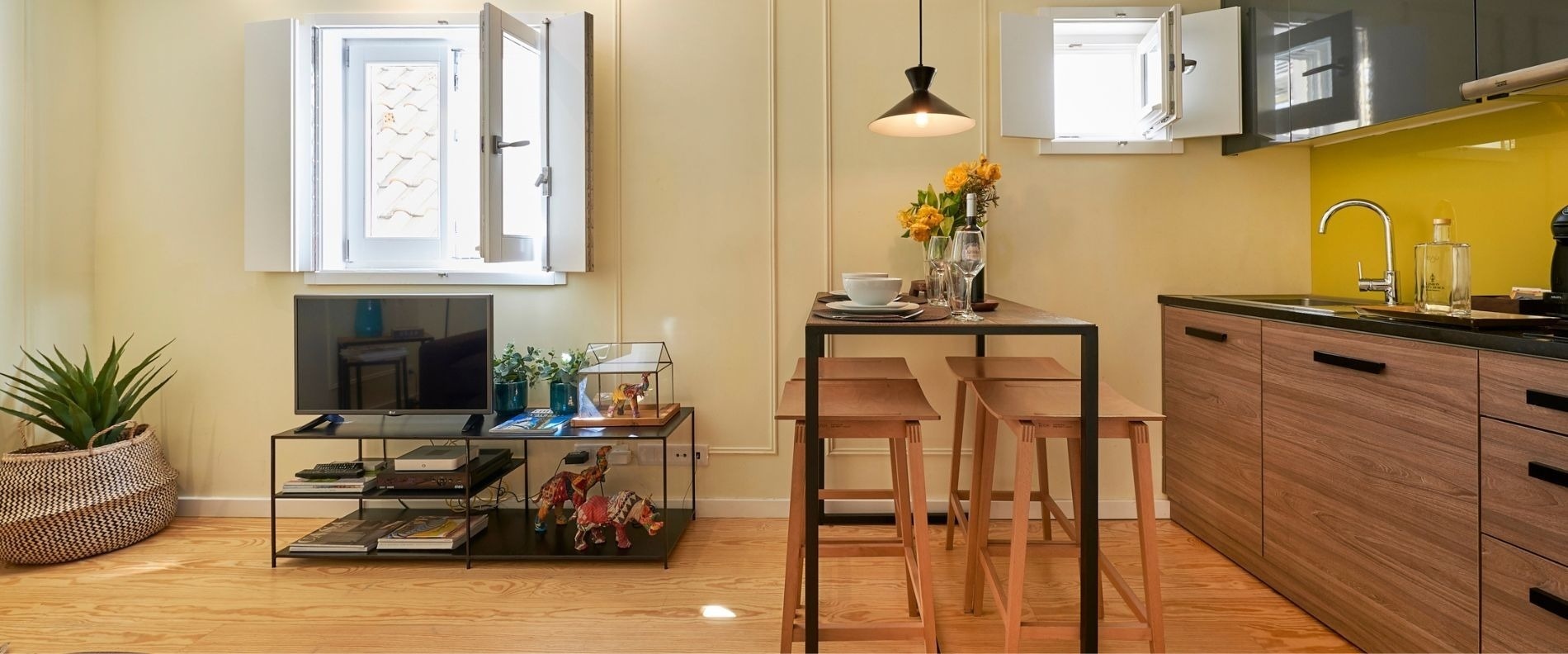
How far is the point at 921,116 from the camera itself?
225 cm

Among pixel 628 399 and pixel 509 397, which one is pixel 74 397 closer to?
pixel 509 397

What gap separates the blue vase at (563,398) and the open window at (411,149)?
46 centimetres

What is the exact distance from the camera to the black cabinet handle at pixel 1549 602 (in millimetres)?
1376

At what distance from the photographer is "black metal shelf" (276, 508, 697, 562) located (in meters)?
2.54

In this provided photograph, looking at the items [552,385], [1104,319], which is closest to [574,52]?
[552,385]

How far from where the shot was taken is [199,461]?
122 inches

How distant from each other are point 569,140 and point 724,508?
5.28ft

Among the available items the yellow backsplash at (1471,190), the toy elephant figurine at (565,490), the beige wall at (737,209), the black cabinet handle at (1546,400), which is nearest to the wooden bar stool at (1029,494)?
the black cabinet handle at (1546,400)

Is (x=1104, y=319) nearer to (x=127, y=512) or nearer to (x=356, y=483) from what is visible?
(x=356, y=483)

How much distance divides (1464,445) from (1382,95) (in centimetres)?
111

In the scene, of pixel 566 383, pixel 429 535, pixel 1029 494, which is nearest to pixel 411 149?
pixel 566 383

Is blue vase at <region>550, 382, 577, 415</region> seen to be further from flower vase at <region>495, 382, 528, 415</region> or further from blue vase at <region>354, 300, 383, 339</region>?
blue vase at <region>354, 300, 383, 339</region>

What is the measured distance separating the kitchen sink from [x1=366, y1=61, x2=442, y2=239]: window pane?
10.3 feet

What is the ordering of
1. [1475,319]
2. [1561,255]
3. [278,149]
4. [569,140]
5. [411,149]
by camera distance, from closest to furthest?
1. [1475,319]
2. [1561,255]
3. [569,140]
4. [278,149]
5. [411,149]
